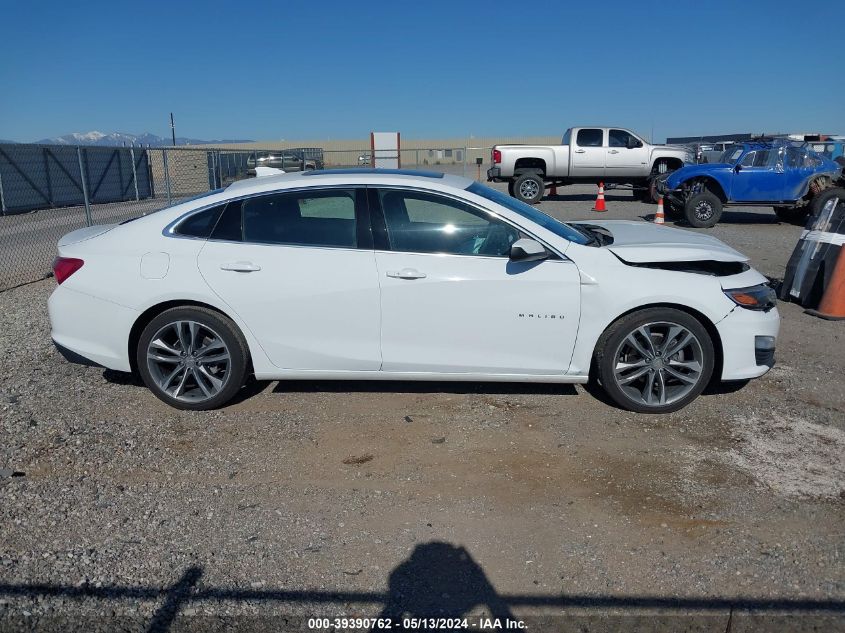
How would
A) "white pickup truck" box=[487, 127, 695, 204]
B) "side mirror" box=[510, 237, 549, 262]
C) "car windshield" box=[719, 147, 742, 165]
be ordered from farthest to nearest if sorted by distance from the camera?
"white pickup truck" box=[487, 127, 695, 204] → "car windshield" box=[719, 147, 742, 165] → "side mirror" box=[510, 237, 549, 262]

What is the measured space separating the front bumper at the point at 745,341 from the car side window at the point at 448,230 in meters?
1.52

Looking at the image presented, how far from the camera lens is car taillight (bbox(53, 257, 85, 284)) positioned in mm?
4605

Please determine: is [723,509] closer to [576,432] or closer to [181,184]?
[576,432]

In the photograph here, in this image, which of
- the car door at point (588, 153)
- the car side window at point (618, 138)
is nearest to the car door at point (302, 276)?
the car door at point (588, 153)

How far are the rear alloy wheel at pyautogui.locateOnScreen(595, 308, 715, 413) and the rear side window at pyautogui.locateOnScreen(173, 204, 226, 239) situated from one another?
2735mm

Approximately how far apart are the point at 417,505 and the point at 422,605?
0.78 metres

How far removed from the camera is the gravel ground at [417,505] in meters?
2.84

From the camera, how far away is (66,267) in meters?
4.62

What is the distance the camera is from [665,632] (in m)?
2.65

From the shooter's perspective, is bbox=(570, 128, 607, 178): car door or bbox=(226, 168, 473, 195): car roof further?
bbox=(570, 128, 607, 178): car door

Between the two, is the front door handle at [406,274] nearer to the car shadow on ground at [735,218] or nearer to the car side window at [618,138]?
the car shadow on ground at [735,218]

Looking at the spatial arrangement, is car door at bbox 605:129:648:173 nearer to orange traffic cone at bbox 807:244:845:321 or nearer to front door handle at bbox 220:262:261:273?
orange traffic cone at bbox 807:244:845:321

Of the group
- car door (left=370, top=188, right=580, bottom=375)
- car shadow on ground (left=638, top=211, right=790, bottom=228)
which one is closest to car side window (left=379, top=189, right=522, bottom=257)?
car door (left=370, top=188, right=580, bottom=375)

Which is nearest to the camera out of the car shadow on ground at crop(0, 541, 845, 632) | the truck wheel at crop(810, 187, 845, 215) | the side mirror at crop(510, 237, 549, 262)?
the car shadow on ground at crop(0, 541, 845, 632)
